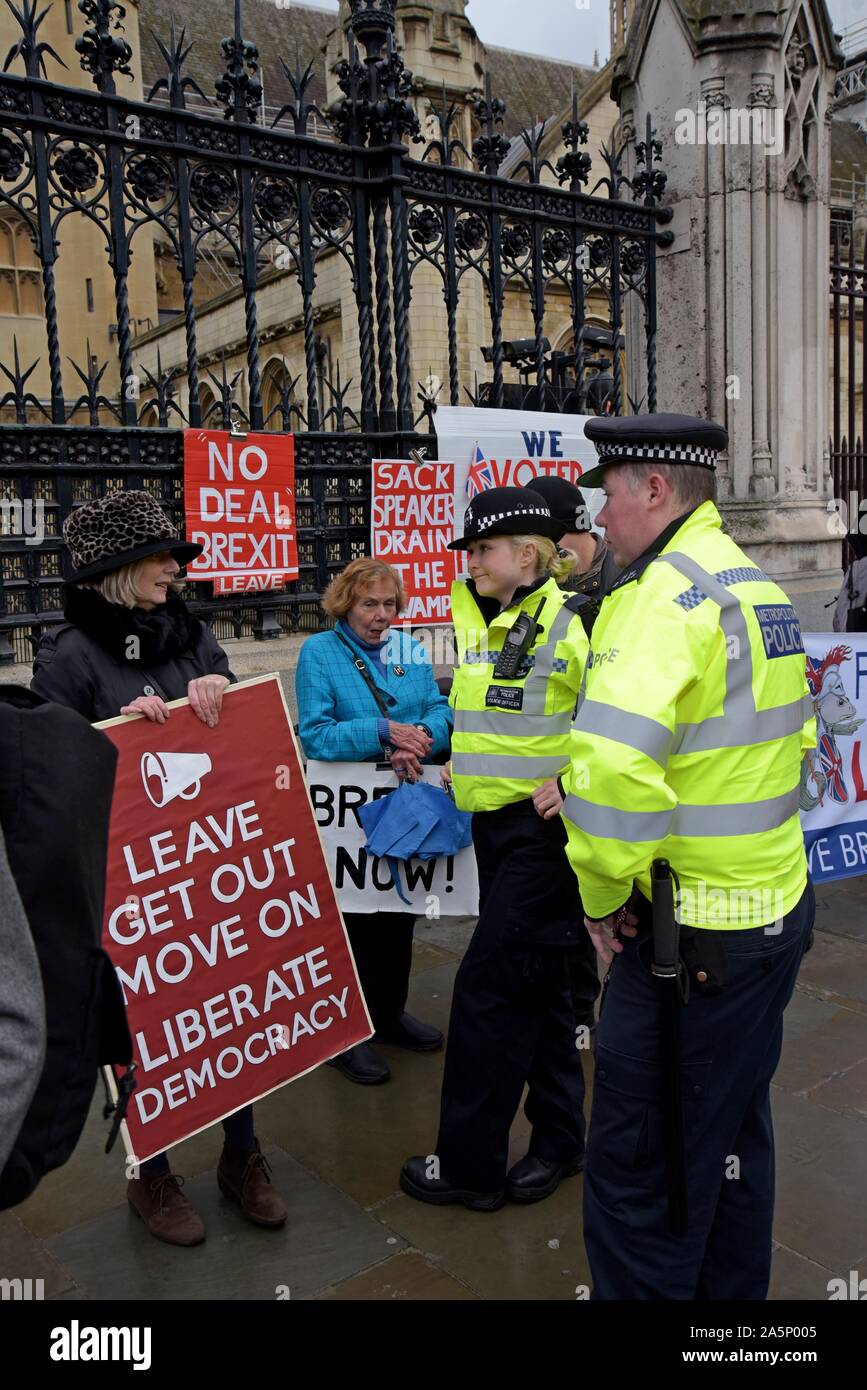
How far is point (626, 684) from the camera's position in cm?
212

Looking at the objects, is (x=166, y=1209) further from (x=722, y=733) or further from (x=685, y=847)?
(x=722, y=733)

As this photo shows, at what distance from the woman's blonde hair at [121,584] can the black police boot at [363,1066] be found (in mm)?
1817

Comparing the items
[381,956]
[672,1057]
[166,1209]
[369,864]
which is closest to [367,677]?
[369,864]

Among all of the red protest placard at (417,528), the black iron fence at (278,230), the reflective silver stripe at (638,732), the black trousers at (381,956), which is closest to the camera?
the reflective silver stripe at (638,732)

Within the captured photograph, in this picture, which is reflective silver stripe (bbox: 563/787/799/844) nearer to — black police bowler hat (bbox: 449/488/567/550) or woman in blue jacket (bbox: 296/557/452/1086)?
black police bowler hat (bbox: 449/488/567/550)

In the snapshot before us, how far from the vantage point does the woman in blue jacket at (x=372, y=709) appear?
400cm

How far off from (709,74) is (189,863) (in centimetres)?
641

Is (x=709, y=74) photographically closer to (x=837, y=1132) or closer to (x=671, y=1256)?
(x=837, y=1132)

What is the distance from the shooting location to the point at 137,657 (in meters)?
3.15

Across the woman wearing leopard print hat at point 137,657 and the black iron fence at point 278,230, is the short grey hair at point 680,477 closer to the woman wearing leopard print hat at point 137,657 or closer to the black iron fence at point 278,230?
the woman wearing leopard print hat at point 137,657

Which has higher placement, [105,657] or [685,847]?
[105,657]

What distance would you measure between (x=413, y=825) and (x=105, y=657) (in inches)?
53.3

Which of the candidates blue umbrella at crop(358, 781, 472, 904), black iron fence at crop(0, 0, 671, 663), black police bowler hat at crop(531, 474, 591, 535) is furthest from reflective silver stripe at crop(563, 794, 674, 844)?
black iron fence at crop(0, 0, 671, 663)

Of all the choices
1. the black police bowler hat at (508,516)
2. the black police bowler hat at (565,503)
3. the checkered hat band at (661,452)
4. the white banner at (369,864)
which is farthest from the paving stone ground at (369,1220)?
the black police bowler hat at (565,503)
